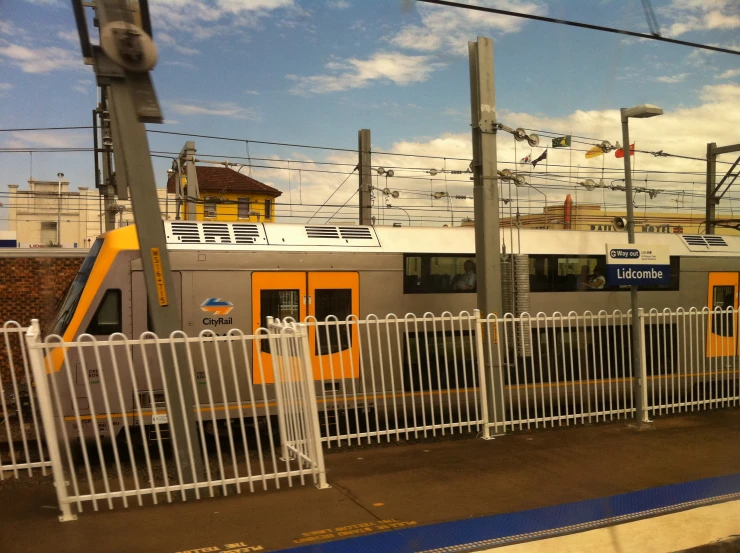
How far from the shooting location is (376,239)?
33.7 ft

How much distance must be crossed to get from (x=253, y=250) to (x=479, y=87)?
3.76 m

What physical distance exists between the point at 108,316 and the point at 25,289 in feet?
30.2

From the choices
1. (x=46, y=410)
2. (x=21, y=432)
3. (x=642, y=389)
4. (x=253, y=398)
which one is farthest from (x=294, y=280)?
(x=642, y=389)

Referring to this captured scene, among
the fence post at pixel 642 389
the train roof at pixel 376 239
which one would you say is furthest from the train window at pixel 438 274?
the fence post at pixel 642 389

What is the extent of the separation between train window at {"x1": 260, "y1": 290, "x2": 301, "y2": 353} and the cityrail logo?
0.46 meters

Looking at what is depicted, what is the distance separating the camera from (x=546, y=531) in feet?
17.6

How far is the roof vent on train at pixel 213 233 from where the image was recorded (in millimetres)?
9195

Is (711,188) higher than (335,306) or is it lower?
higher

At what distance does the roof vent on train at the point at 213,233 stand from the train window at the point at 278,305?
757 millimetres

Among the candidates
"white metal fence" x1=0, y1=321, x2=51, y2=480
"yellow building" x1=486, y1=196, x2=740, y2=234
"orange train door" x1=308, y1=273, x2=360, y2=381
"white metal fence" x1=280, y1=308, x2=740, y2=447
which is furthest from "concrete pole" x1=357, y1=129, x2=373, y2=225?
"white metal fence" x1=0, y1=321, x2=51, y2=480

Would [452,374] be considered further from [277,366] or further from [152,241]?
[152,241]

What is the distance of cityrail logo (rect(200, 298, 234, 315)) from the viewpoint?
359 inches

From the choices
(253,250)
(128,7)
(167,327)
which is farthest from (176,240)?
(128,7)

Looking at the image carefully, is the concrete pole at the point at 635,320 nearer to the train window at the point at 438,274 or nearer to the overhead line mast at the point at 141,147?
the train window at the point at 438,274
